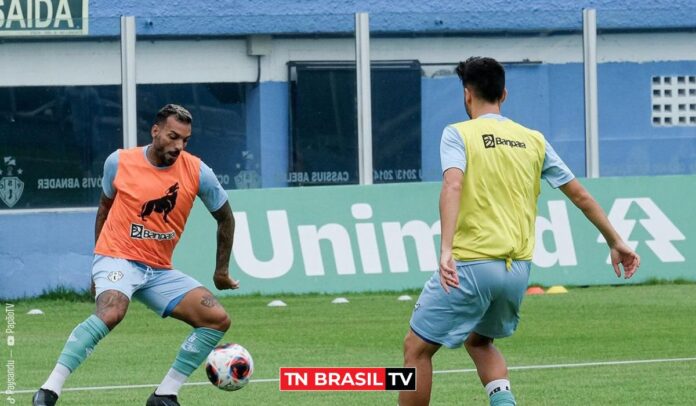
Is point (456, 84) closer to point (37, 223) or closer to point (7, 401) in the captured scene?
point (37, 223)

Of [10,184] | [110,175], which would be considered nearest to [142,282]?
[110,175]

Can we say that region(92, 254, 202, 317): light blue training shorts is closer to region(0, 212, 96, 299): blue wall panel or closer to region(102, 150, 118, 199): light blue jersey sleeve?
region(102, 150, 118, 199): light blue jersey sleeve

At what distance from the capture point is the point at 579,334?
15.2 metres

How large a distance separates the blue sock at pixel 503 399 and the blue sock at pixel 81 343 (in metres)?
2.50

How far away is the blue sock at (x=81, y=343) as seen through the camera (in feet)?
31.9

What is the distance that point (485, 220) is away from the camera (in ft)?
27.9

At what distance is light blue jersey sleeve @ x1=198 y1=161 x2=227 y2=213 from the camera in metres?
10.4

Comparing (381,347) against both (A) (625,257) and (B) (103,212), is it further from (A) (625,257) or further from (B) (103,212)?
(A) (625,257)

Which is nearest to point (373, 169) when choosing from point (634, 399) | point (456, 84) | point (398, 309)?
point (456, 84)

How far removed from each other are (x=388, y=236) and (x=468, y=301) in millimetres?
11712

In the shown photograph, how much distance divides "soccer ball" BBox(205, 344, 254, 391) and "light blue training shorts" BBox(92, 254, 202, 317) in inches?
17.0

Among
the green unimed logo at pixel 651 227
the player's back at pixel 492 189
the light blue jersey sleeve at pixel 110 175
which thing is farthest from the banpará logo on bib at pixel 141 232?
the green unimed logo at pixel 651 227

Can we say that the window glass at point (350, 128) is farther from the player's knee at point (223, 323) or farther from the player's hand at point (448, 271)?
the player's hand at point (448, 271)

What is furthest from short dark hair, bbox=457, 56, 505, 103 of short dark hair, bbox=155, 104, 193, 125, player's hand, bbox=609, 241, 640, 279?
short dark hair, bbox=155, 104, 193, 125
